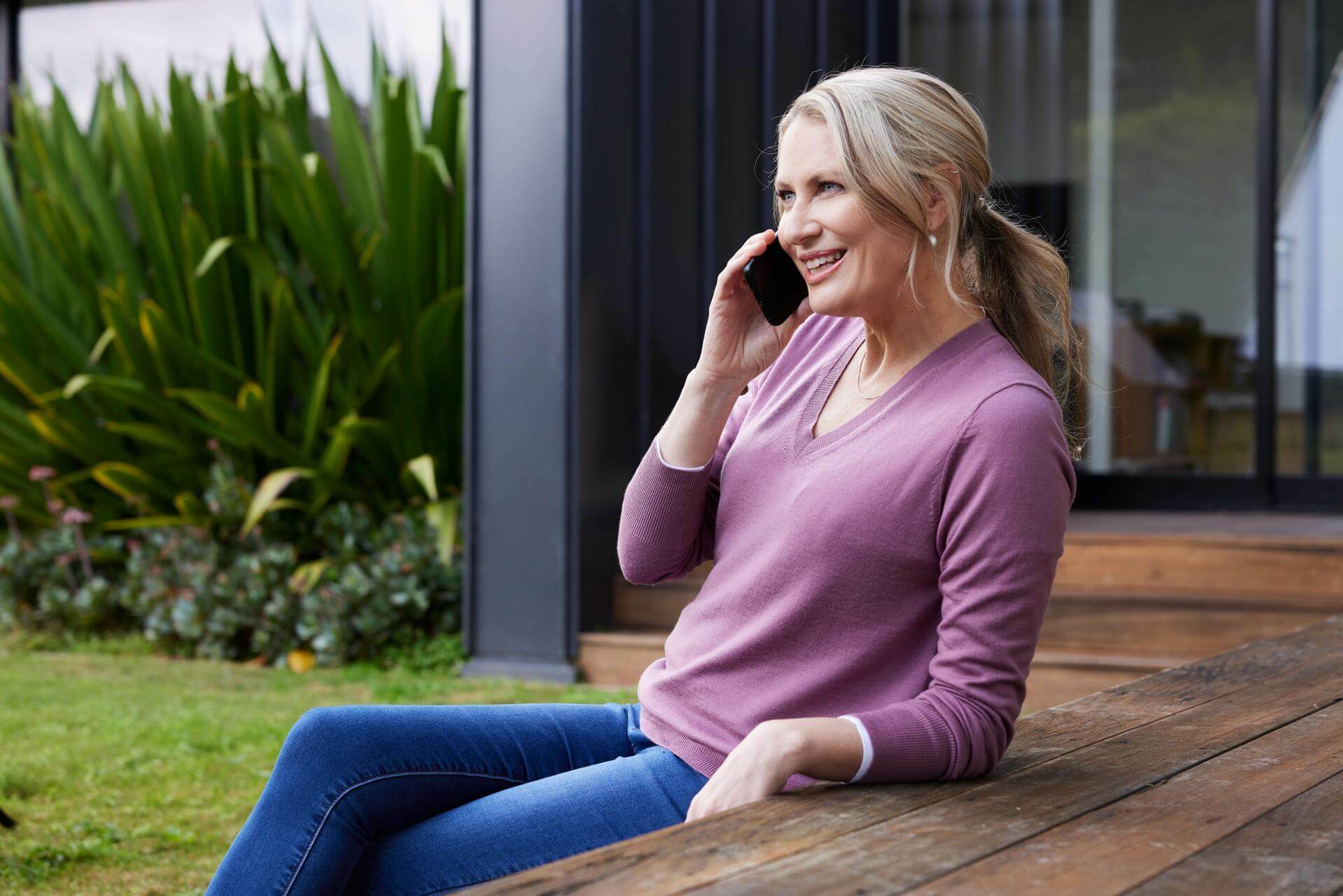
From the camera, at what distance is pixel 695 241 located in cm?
487

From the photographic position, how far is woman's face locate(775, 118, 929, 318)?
59.6 inches

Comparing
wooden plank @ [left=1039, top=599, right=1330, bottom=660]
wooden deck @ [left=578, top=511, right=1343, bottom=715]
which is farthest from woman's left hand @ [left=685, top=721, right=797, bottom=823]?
wooden plank @ [left=1039, top=599, right=1330, bottom=660]

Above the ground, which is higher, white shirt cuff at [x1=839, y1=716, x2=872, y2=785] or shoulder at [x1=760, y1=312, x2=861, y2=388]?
shoulder at [x1=760, y1=312, x2=861, y2=388]

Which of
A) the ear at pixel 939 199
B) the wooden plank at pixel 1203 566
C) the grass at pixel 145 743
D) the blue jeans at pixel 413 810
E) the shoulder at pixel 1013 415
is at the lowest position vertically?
the grass at pixel 145 743

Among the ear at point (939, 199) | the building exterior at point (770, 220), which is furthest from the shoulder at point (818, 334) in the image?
the building exterior at point (770, 220)

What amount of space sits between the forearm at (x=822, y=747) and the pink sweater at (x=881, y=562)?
2 cm

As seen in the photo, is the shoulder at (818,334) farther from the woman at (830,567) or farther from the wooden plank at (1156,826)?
the wooden plank at (1156,826)

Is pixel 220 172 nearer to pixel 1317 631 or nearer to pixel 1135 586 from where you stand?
pixel 1135 586

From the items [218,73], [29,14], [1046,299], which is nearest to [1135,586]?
[1046,299]

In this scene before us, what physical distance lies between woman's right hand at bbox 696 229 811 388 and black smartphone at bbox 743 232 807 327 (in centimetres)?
1

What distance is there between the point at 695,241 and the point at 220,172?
1.90m

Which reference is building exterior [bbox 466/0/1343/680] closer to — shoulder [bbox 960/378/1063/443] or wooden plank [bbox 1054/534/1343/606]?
wooden plank [bbox 1054/534/1343/606]

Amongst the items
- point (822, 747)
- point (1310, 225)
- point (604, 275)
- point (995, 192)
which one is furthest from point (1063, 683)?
point (1310, 225)

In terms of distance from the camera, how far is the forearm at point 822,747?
1330mm
